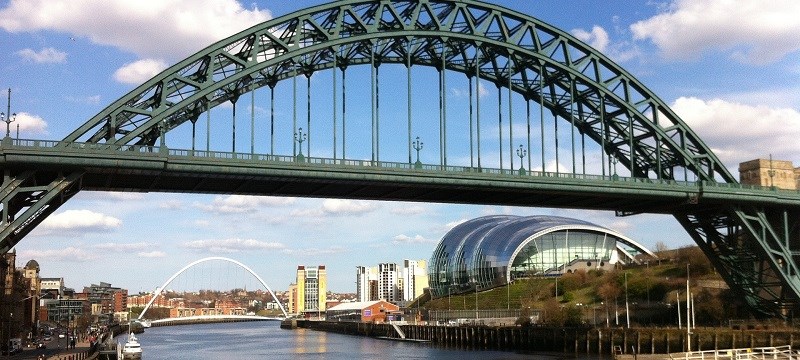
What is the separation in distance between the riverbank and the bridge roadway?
941 cm

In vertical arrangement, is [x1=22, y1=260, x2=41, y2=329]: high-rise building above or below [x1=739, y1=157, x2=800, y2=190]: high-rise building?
below

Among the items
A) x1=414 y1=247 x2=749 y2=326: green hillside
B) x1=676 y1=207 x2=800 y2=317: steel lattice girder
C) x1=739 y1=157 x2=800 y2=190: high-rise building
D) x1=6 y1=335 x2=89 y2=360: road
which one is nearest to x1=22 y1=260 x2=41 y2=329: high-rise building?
x1=6 y1=335 x2=89 y2=360: road

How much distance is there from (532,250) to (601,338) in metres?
72.1

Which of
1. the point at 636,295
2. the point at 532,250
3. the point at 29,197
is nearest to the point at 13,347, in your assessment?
the point at 29,197

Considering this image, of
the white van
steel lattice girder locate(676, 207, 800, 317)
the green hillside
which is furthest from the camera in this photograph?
the green hillside

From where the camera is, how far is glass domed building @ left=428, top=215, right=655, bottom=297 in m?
145

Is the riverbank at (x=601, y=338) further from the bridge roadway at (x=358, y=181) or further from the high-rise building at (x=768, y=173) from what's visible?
the high-rise building at (x=768, y=173)

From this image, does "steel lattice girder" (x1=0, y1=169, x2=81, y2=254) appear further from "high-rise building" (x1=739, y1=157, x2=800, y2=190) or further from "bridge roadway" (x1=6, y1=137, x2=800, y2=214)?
"high-rise building" (x1=739, y1=157, x2=800, y2=190)

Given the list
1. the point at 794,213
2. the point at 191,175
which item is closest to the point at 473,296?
the point at 794,213

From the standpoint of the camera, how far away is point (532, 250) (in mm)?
147250

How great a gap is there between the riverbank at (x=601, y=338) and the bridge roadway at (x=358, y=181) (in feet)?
30.9

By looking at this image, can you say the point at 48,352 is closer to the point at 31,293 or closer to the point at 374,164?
the point at 374,164

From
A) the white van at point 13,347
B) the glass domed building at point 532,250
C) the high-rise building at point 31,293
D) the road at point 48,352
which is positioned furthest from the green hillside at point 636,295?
the high-rise building at point 31,293

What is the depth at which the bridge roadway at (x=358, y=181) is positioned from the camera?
4397cm
